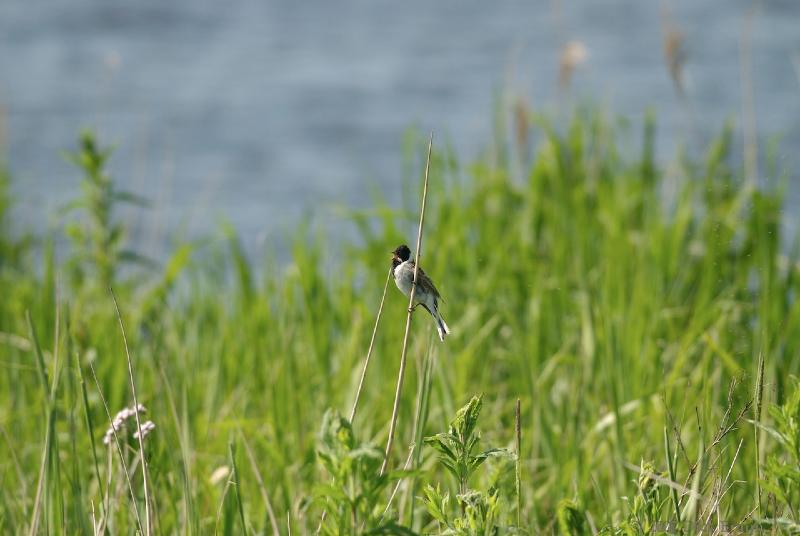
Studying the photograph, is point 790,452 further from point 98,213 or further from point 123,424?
point 98,213

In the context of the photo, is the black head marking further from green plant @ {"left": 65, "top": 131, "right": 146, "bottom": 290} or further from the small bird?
green plant @ {"left": 65, "top": 131, "right": 146, "bottom": 290}

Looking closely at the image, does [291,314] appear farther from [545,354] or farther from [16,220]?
[16,220]

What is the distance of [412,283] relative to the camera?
2.76 metres

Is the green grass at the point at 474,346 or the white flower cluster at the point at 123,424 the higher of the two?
the white flower cluster at the point at 123,424

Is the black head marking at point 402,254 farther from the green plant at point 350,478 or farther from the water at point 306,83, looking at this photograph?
the water at point 306,83

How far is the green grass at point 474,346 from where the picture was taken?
10.6ft

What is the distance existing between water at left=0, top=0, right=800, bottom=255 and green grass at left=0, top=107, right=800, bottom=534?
3.58 meters

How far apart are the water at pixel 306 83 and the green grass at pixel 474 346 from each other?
3584 mm

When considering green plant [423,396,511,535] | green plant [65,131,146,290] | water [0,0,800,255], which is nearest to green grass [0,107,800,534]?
green plant [65,131,146,290]

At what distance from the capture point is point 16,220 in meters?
8.09

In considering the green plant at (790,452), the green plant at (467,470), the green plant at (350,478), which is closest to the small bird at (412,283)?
the green plant at (467,470)

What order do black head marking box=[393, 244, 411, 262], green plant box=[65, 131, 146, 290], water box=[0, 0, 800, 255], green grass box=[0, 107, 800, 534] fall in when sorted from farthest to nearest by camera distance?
water box=[0, 0, 800, 255], green plant box=[65, 131, 146, 290], green grass box=[0, 107, 800, 534], black head marking box=[393, 244, 411, 262]

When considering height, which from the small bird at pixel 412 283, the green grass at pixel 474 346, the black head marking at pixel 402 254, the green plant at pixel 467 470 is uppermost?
the black head marking at pixel 402 254

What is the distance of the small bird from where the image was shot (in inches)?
101
